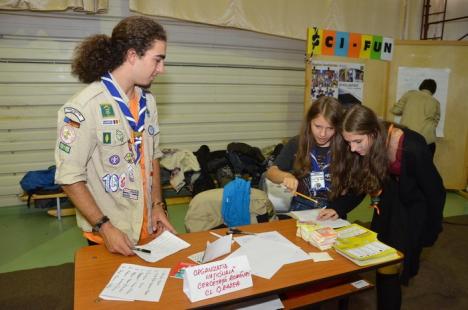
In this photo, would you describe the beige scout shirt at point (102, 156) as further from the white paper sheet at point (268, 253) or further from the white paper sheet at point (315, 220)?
the white paper sheet at point (315, 220)

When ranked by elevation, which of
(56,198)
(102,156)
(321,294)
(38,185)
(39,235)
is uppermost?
(102,156)

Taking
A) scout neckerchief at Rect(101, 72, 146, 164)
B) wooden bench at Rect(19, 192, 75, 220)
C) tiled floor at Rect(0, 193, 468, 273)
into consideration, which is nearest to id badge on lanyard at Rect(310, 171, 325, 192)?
scout neckerchief at Rect(101, 72, 146, 164)

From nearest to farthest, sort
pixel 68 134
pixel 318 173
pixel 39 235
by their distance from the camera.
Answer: pixel 68 134 → pixel 318 173 → pixel 39 235

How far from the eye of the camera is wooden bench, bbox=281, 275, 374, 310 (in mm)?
1583

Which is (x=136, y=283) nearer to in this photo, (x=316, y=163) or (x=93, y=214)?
(x=93, y=214)

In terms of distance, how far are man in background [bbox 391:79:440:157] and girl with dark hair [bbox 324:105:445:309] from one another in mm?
3215

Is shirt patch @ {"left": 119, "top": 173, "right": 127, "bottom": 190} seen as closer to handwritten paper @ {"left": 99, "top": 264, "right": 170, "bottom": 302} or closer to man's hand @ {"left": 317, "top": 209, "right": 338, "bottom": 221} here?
handwritten paper @ {"left": 99, "top": 264, "right": 170, "bottom": 302}

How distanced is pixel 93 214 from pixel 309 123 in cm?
128

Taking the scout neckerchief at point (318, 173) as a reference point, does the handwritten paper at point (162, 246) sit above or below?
below

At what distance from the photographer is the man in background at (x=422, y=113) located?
15.3 ft

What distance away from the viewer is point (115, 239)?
146 cm

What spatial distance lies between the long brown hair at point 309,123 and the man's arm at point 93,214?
1.09m

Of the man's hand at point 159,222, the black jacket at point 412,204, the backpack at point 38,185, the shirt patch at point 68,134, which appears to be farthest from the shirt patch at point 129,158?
the backpack at point 38,185

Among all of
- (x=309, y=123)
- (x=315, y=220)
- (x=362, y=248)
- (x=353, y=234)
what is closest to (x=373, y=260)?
(x=362, y=248)
